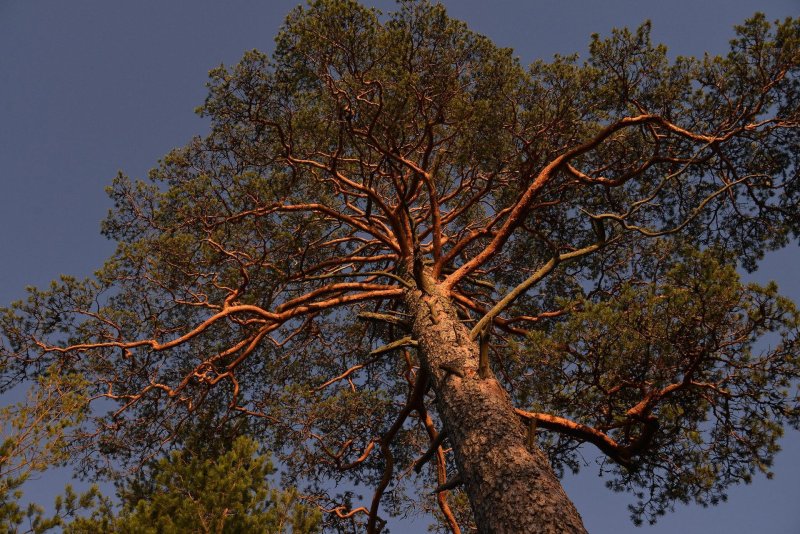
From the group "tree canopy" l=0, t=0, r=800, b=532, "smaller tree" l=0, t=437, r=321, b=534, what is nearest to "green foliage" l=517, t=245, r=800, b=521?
"tree canopy" l=0, t=0, r=800, b=532

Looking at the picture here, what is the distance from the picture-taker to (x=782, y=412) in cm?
597

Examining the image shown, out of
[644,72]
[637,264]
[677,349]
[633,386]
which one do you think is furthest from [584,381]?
[644,72]

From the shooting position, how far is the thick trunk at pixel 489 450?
3916 mm

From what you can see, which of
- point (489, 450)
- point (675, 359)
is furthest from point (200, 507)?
point (675, 359)

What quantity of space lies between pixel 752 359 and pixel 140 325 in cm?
891

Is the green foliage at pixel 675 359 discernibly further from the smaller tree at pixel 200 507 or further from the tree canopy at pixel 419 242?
the smaller tree at pixel 200 507

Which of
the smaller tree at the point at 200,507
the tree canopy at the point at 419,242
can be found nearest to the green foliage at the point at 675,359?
the tree canopy at the point at 419,242

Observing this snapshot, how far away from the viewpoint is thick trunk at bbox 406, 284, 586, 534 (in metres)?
3.92

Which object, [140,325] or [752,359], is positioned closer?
[752,359]

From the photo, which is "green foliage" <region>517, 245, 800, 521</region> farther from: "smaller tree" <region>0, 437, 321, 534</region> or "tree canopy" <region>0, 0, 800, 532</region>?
"smaller tree" <region>0, 437, 321, 534</region>

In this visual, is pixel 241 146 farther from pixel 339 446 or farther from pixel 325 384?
pixel 339 446

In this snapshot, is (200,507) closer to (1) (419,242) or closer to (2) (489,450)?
(2) (489,450)

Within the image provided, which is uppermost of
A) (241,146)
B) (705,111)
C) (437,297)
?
(241,146)

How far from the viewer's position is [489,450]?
4.59 m
